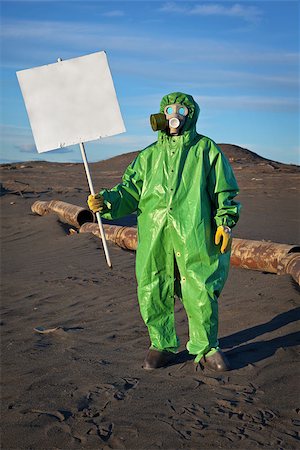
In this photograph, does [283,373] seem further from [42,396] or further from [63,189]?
[63,189]

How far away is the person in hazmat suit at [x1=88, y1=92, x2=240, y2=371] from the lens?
4.42 m

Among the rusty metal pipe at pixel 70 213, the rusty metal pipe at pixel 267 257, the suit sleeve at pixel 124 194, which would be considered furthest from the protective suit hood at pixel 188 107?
the rusty metal pipe at pixel 70 213

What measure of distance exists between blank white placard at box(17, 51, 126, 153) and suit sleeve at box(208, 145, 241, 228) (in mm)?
1878

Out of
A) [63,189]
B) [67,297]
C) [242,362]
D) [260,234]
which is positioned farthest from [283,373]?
[63,189]

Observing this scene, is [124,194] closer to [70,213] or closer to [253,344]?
[253,344]

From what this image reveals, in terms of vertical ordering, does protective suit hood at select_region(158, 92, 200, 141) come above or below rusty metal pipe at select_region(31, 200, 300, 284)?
above

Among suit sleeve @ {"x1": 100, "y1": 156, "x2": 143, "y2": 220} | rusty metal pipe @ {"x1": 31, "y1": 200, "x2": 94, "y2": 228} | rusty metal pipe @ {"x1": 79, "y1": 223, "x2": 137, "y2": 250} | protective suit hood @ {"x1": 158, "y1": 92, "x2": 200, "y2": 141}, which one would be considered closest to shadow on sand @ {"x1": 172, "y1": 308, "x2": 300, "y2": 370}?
suit sleeve @ {"x1": 100, "y1": 156, "x2": 143, "y2": 220}

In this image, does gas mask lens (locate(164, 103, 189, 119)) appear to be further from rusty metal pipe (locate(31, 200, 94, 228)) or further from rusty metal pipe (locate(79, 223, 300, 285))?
rusty metal pipe (locate(31, 200, 94, 228))

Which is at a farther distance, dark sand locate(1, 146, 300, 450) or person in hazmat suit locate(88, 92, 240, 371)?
person in hazmat suit locate(88, 92, 240, 371)

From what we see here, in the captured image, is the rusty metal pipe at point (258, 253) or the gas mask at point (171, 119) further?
the rusty metal pipe at point (258, 253)

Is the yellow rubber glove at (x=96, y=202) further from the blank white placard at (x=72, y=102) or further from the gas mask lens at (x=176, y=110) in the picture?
the blank white placard at (x=72, y=102)

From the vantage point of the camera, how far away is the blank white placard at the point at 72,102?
599 cm

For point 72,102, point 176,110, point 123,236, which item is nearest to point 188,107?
point 176,110

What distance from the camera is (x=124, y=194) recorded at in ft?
15.6
